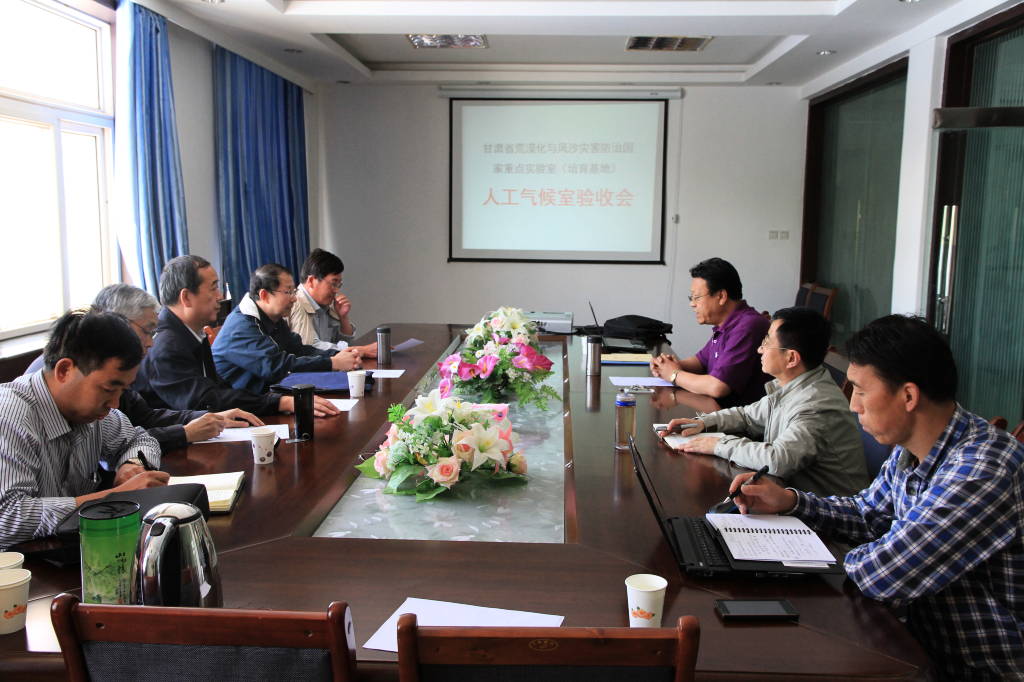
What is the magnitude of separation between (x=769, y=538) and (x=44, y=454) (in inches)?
63.8

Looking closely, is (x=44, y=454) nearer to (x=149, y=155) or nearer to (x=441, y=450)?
(x=441, y=450)

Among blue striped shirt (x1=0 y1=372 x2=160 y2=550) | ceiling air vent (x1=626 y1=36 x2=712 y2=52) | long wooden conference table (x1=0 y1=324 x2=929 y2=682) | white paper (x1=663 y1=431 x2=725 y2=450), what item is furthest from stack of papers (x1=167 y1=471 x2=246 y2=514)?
ceiling air vent (x1=626 y1=36 x2=712 y2=52)

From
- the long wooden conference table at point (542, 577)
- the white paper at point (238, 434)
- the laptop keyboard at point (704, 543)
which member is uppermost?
the laptop keyboard at point (704, 543)

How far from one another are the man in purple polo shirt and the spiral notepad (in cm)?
158

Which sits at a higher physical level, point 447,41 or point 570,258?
point 447,41

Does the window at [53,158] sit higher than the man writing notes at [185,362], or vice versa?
the window at [53,158]

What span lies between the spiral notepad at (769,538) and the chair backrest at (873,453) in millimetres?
730

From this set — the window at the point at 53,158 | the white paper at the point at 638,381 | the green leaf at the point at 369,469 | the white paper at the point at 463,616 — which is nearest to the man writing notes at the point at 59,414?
the green leaf at the point at 369,469

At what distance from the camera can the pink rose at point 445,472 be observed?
194 cm

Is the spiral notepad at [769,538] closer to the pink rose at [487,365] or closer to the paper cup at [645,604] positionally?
the paper cup at [645,604]

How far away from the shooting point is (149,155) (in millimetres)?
4414

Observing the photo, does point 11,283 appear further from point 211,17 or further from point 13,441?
point 13,441

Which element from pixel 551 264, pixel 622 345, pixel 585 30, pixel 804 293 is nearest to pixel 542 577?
pixel 622 345

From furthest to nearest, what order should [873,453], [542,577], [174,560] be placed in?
[873,453], [542,577], [174,560]
